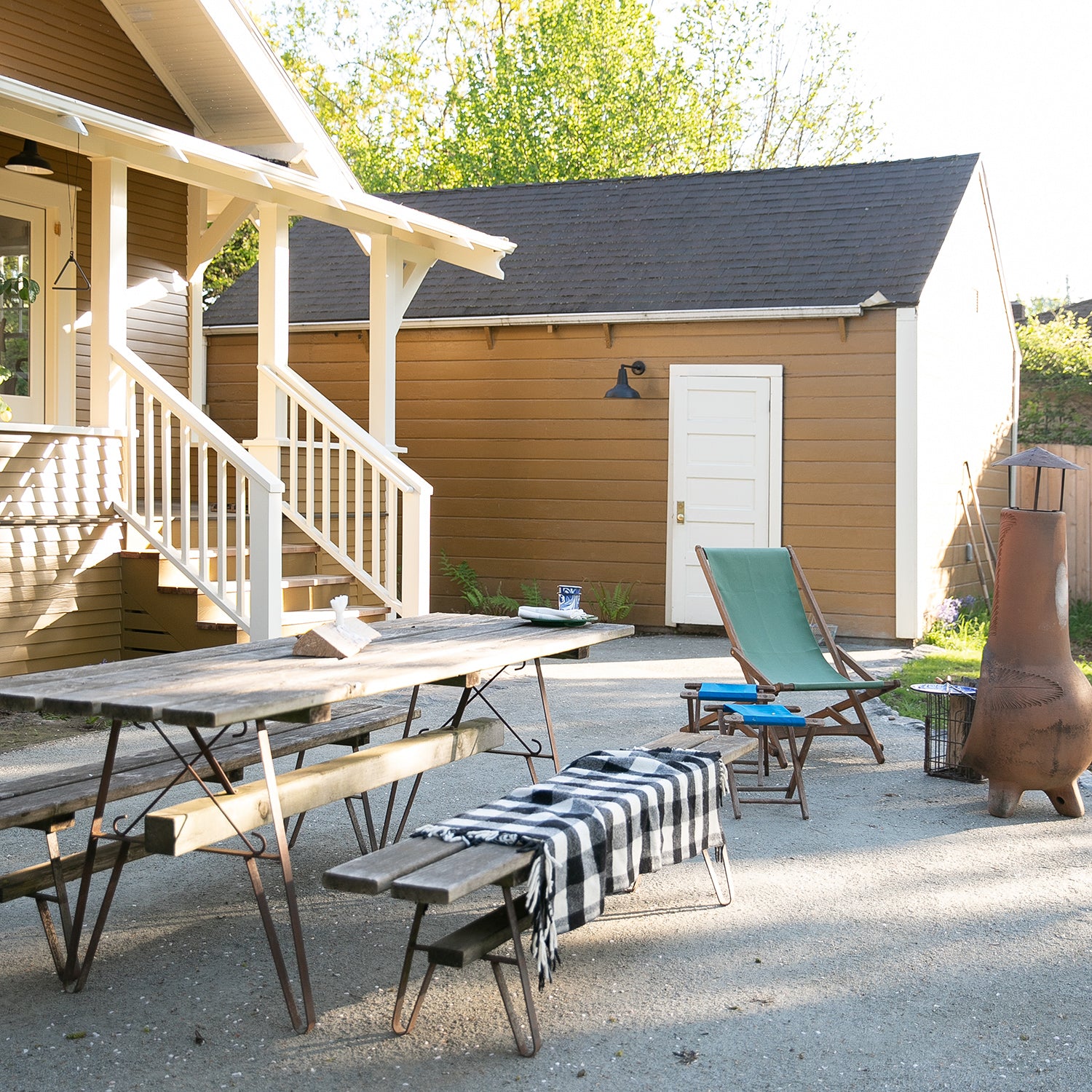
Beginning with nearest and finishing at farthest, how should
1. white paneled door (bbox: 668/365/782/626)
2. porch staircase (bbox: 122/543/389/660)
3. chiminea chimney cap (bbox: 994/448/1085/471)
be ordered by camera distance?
chiminea chimney cap (bbox: 994/448/1085/471) → porch staircase (bbox: 122/543/389/660) → white paneled door (bbox: 668/365/782/626)

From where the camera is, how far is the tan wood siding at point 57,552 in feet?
21.9

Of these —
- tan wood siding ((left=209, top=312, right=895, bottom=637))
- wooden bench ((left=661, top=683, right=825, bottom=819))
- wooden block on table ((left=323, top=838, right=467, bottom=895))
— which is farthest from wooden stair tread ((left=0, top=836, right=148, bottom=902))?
tan wood siding ((left=209, top=312, right=895, bottom=637))

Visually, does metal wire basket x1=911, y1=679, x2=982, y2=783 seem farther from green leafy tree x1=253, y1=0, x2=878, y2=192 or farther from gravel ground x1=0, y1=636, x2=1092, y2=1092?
green leafy tree x1=253, y1=0, x2=878, y2=192

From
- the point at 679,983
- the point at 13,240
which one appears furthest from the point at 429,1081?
the point at 13,240

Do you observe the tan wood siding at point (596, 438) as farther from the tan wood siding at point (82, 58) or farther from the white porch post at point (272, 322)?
the white porch post at point (272, 322)

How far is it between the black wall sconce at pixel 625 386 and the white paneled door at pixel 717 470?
29 centimetres

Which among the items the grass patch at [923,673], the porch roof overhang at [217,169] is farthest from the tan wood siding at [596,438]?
the porch roof overhang at [217,169]

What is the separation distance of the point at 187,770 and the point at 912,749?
4.20 meters

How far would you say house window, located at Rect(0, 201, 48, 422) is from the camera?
26.3 feet

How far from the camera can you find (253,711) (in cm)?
277

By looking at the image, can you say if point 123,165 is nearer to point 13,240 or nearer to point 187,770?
point 13,240

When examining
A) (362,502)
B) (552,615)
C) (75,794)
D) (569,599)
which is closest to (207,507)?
(362,502)

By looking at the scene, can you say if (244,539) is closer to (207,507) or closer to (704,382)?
(207,507)

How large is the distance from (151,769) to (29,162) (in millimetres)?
5270
